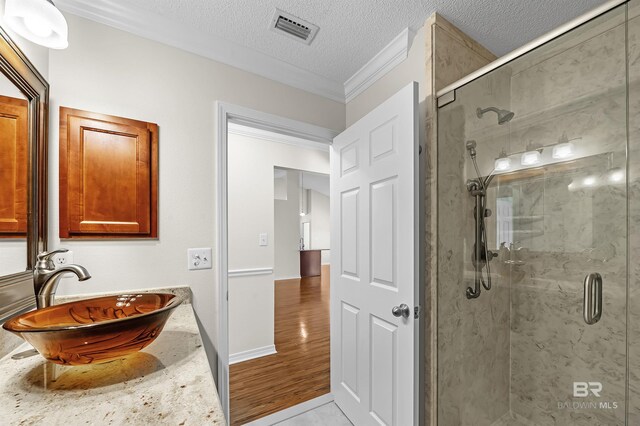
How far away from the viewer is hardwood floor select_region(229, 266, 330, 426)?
1.97m

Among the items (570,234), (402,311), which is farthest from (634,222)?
(402,311)

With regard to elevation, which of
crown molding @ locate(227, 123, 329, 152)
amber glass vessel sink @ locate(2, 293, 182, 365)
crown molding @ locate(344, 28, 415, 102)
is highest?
crown molding @ locate(344, 28, 415, 102)

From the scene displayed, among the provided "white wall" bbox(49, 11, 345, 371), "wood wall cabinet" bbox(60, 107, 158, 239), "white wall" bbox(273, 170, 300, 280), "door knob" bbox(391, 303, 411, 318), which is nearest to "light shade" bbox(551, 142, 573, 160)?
"door knob" bbox(391, 303, 411, 318)

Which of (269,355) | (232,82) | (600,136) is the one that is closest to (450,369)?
(600,136)

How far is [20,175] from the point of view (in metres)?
1.00

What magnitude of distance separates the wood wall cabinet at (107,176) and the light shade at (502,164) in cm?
192

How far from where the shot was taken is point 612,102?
4.12 feet

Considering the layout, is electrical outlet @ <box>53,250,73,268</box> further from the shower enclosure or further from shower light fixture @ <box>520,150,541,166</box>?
shower light fixture @ <box>520,150,541,166</box>

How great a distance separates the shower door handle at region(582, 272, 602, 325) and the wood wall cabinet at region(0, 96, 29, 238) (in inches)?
99.1

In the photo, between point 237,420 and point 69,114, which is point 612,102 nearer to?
point 69,114

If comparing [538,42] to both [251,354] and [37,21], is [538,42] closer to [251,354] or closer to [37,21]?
[37,21]

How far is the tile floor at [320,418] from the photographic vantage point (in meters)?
1.80

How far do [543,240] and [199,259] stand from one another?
2.01m

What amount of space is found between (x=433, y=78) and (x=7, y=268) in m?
1.97
